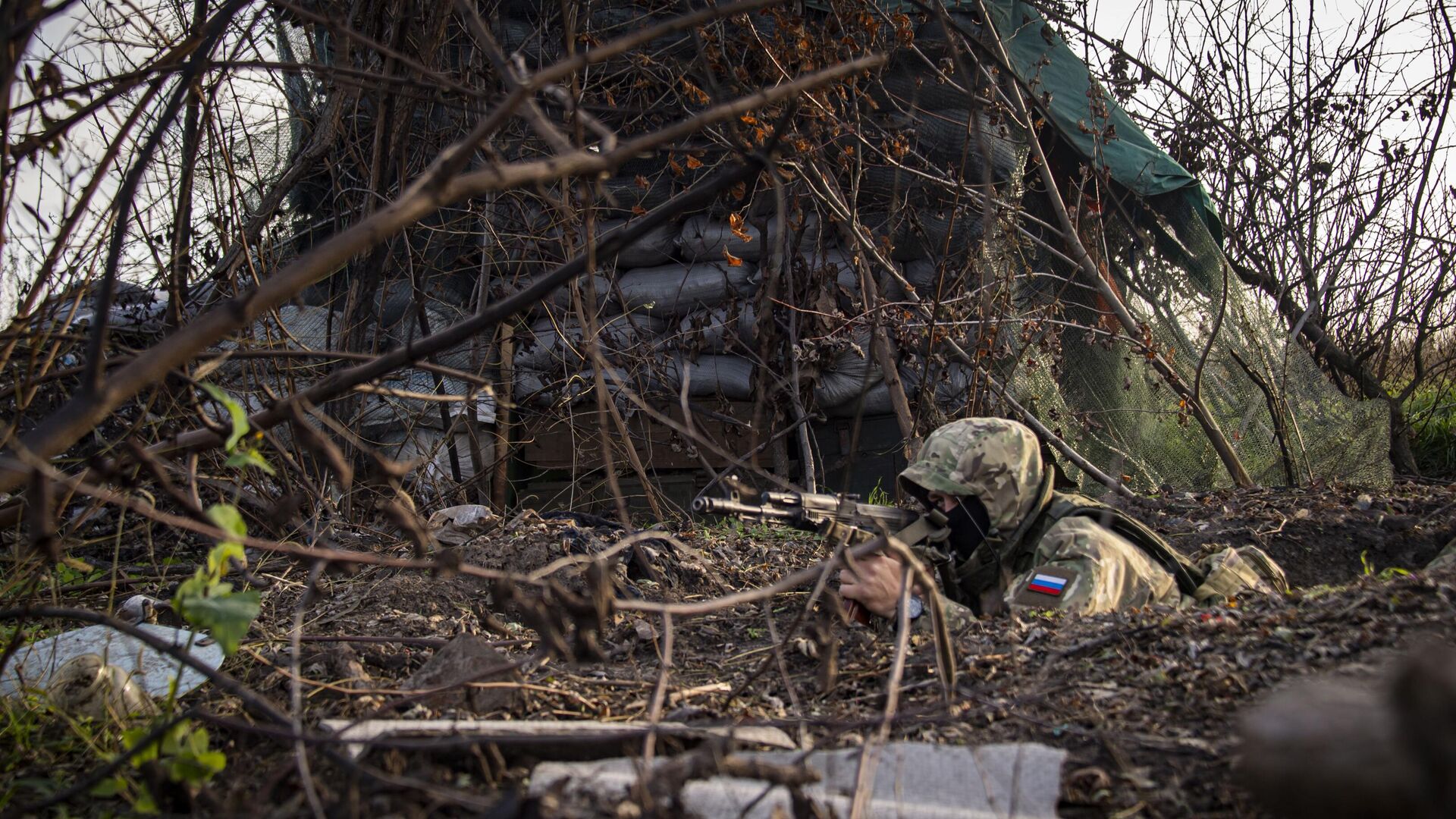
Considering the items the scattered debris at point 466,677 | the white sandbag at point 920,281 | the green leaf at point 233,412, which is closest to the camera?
the green leaf at point 233,412

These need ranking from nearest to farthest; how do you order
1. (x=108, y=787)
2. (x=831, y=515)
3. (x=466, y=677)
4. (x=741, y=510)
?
(x=108, y=787), (x=466, y=677), (x=741, y=510), (x=831, y=515)

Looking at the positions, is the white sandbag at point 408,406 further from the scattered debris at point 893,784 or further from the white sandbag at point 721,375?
the scattered debris at point 893,784

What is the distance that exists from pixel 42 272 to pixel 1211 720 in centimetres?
246

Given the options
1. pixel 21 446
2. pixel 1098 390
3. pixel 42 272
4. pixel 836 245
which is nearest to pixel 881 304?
pixel 836 245

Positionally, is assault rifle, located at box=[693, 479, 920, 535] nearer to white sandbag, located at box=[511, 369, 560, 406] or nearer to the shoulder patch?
the shoulder patch

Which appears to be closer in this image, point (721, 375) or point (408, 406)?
point (408, 406)

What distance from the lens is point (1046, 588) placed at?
299cm

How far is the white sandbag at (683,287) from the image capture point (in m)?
5.54

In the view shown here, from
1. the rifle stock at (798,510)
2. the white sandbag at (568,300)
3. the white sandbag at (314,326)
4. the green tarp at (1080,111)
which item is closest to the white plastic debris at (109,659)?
the rifle stock at (798,510)

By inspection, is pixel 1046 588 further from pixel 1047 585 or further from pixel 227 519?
pixel 227 519

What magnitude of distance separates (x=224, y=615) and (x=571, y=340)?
133 inches

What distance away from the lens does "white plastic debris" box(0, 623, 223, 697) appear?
238 centimetres

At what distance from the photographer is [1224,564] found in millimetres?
3246

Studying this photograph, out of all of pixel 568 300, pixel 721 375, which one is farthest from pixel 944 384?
pixel 568 300
